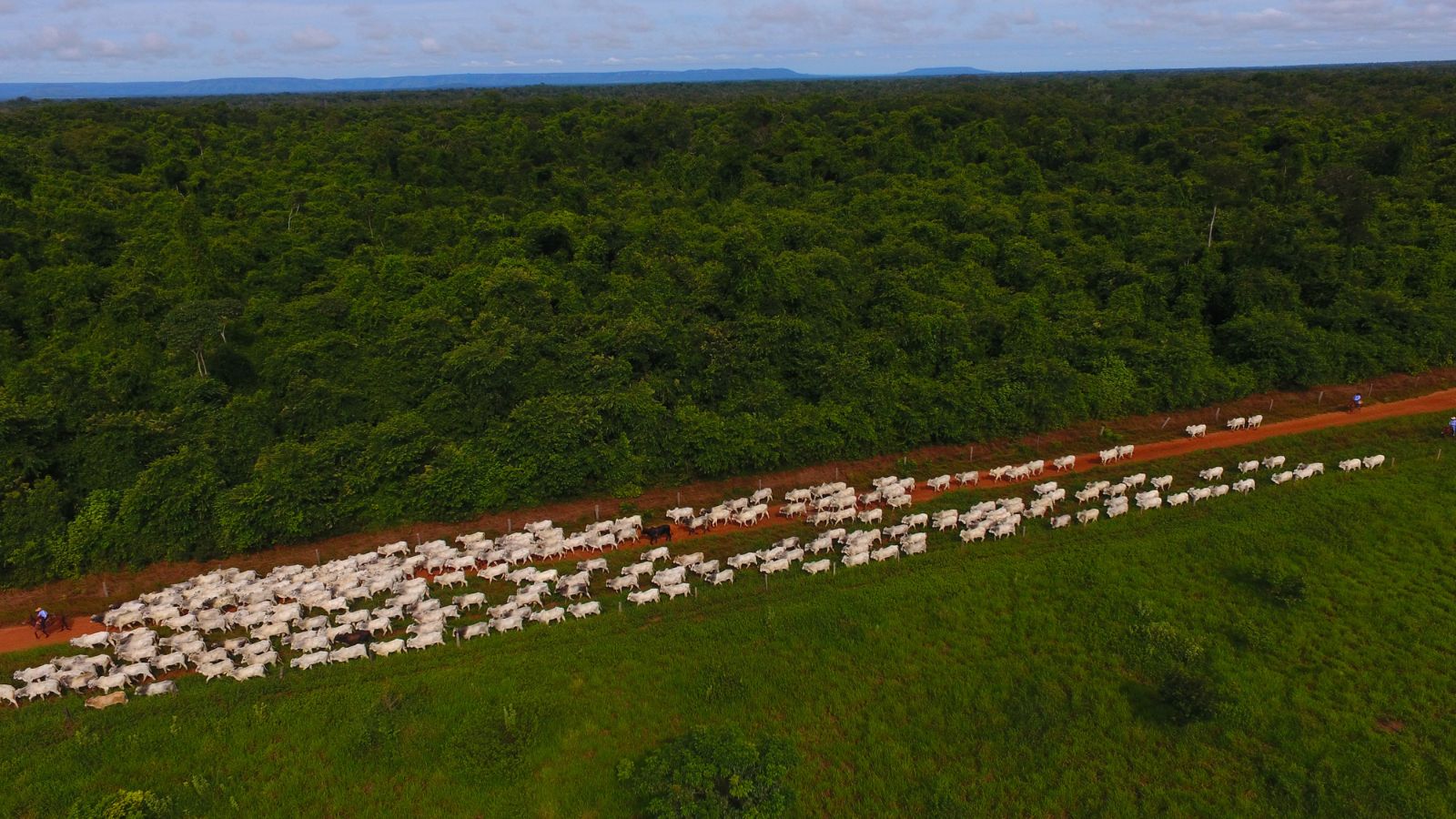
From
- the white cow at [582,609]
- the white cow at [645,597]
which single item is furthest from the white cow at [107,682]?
the white cow at [645,597]

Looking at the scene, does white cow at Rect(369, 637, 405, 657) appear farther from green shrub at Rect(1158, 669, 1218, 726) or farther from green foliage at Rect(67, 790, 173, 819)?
green shrub at Rect(1158, 669, 1218, 726)

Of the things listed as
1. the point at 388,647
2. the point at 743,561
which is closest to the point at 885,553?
the point at 743,561

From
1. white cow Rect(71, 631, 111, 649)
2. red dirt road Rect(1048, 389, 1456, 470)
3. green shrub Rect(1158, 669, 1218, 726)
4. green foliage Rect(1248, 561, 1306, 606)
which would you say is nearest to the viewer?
green shrub Rect(1158, 669, 1218, 726)

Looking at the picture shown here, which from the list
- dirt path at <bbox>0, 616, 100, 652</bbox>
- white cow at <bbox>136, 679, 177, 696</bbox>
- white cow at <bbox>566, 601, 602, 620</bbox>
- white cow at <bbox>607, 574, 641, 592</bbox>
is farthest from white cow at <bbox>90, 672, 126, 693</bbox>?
white cow at <bbox>607, 574, 641, 592</bbox>

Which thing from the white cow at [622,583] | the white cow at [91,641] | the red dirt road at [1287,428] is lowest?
the red dirt road at [1287,428]

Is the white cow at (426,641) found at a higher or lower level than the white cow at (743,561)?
higher

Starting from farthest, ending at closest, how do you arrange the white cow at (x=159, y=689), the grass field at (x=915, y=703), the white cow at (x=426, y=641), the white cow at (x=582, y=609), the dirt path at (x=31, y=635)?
the white cow at (x=582, y=609) → the dirt path at (x=31, y=635) → the white cow at (x=426, y=641) → the white cow at (x=159, y=689) → the grass field at (x=915, y=703)

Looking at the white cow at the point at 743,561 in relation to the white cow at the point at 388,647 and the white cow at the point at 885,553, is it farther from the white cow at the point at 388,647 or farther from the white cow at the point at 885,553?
the white cow at the point at 388,647
